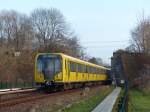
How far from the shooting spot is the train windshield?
132ft

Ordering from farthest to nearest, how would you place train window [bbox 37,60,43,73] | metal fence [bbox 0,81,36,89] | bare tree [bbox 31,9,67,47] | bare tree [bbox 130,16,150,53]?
bare tree [bbox 31,9,67,47] < bare tree [bbox 130,16,150,53] < metal fence [bbox 0,81,36,89] < train window [bbox 37,60,43,73]

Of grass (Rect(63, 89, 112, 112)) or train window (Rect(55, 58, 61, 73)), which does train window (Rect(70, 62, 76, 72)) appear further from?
grass (Rect(63, 89, 112, 112))

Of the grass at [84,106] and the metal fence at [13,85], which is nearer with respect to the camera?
the grass at [84,106]

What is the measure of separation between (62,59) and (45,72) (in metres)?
1.78

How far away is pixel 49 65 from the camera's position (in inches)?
1592

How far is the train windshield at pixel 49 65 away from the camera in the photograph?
132ft

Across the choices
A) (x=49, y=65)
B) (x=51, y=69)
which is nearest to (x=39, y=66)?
(x=49, y=65)

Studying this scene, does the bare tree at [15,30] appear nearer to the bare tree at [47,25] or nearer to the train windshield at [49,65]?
the bare tree at [47,25]

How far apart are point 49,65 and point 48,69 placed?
40cm

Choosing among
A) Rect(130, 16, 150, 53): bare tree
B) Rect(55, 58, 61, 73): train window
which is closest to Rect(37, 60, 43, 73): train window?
Rect(55, 58, 61, 73): train window

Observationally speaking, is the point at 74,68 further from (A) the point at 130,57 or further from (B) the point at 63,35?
(B) the point at 63,35

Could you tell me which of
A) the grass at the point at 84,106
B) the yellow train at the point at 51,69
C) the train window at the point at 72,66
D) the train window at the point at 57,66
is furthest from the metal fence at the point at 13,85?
the grass at the point at 84,106

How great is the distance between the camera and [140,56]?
7362cm

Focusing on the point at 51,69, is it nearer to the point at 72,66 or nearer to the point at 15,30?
the point at 72,66
